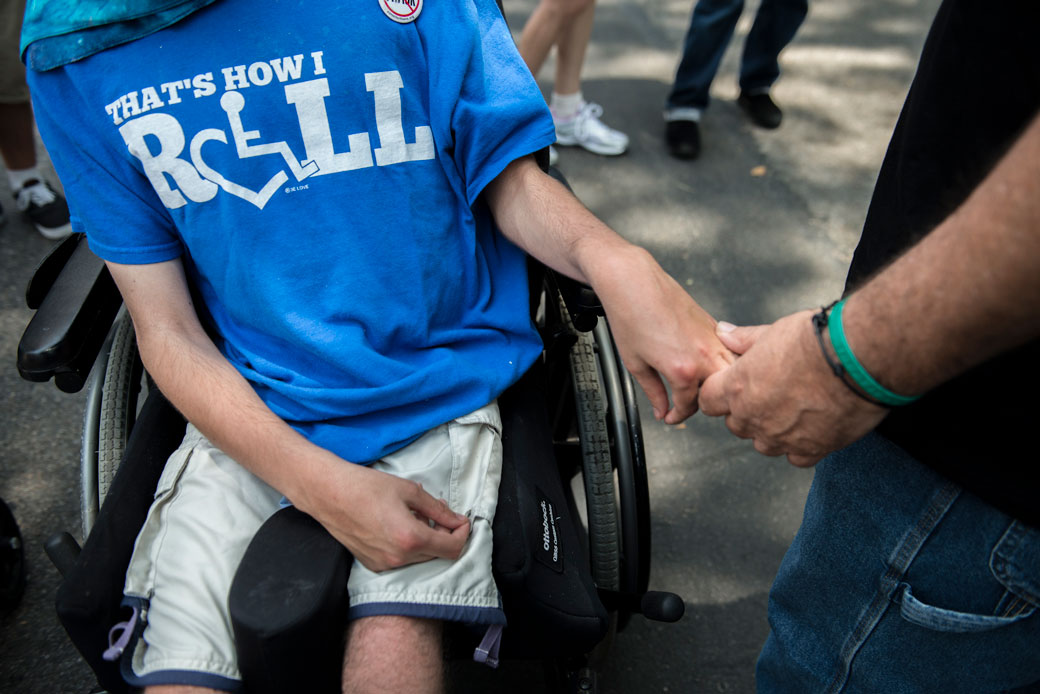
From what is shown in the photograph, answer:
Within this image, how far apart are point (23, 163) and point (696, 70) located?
9.37 ft

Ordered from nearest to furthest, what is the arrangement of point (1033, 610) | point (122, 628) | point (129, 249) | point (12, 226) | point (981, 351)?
point (981, 351) → point (1033, 610) → point (122, 628) → point (129, 249) → point (12, 226)

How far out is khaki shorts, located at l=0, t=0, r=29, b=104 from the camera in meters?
2.80

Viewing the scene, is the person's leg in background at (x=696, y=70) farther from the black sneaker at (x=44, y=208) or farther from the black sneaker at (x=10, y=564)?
the black sneaker at (x=10, y=564)

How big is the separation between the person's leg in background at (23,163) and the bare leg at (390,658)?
2.56 metres

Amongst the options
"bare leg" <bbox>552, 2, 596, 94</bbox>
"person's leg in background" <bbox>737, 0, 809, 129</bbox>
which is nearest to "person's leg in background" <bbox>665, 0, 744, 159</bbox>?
"person's leg in background" <bbox>737, 0, 809, 129</bbox>

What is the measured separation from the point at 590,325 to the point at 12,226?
2.84 metres

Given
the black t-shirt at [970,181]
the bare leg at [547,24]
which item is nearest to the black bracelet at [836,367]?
the black t-shirt at [970,181]

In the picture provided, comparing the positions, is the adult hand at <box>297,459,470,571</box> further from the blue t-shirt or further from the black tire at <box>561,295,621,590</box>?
the black tire at <box>561,295,621,590</box>

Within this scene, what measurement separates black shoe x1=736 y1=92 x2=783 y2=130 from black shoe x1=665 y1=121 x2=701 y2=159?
37cm

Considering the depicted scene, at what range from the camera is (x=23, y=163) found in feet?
10.6

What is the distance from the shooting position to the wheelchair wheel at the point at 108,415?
1.53 metres

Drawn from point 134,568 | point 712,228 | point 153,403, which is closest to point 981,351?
point 134,568

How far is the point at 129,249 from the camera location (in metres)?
1.36

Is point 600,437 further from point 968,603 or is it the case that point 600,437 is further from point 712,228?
point 712,228
